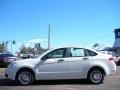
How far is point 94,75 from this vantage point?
13.3 meters

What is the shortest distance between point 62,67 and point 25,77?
1544mm

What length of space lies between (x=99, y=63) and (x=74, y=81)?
5.03 ft

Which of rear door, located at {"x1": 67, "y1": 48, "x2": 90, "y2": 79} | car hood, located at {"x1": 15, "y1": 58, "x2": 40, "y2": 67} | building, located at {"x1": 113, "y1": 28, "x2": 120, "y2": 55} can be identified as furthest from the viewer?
building, located at {"x1": 113, "y1": 28, "x2": 120, "y2": 55}

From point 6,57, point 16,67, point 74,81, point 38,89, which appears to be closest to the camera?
point 38,89

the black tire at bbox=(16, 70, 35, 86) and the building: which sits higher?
the building

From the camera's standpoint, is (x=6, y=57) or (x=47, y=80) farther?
(x=6, y=57)

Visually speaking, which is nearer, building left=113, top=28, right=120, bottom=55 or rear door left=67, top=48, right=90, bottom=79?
rear door left=67, top=48, right=90, bottom=79

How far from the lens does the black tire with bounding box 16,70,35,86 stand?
515 inches

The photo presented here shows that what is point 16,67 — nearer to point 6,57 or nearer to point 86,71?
point 86,71

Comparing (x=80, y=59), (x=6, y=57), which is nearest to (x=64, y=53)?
(x=80, y=59)

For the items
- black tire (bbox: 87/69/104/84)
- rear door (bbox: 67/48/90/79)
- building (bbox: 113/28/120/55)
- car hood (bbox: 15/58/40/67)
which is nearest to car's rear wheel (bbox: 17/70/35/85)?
car hood (bbox: 15/58/40/67)

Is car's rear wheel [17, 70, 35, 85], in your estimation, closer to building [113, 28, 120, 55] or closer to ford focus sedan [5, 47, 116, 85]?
ford focus sedan [5, 47, 116, 85]

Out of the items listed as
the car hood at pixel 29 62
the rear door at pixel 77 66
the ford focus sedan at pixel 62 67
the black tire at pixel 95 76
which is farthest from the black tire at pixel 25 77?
the black tire at pixel 95 76

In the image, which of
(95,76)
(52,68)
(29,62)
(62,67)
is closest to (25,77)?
(29,62)
